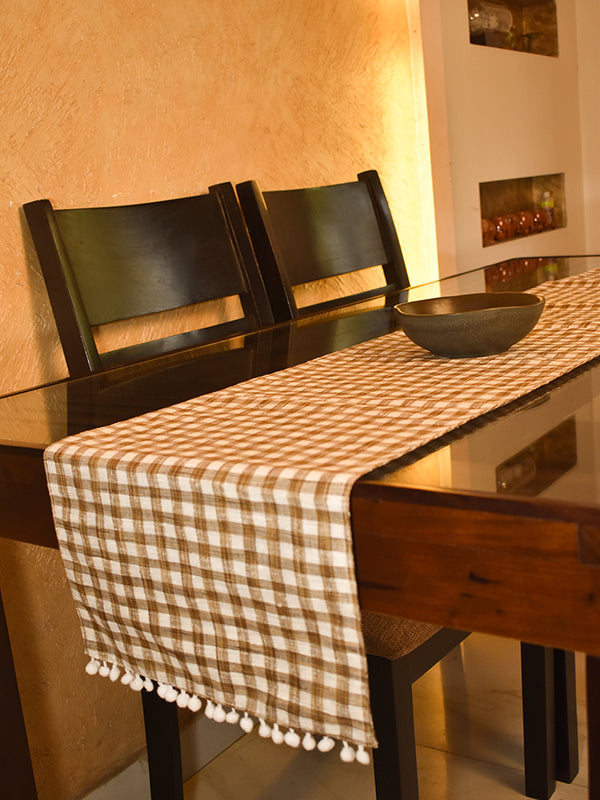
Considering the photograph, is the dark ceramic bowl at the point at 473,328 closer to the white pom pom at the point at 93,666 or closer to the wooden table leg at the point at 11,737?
the white pom pom at the point at 93,666

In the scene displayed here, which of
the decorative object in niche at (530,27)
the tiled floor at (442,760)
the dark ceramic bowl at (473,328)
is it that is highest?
the decorative object in niche at (530,27)

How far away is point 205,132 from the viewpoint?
1745 millimetres

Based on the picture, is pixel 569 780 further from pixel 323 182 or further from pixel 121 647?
pixel 323 182

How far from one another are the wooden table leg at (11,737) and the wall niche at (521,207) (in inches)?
84.0

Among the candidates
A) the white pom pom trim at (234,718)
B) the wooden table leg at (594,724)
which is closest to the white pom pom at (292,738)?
the white pom pom trim at (234,718)

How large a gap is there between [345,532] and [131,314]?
85cm

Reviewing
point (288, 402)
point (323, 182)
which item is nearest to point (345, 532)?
point (288, 402)

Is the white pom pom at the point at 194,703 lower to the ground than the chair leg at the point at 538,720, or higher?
higher

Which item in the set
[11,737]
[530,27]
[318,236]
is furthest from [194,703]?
[530,27]

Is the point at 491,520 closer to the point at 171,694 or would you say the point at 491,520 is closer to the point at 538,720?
the point at 171,694

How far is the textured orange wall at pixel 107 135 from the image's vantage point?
1373 millimetres

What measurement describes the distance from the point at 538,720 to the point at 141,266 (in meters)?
0.96

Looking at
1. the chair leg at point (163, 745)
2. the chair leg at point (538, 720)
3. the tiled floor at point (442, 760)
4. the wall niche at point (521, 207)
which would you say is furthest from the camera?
the wall niche at point (521, 207)

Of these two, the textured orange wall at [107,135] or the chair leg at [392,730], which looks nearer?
the chair leg at [392,730]
